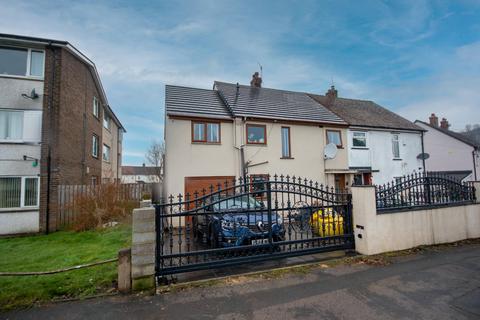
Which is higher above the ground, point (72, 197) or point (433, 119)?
point (433, 119)

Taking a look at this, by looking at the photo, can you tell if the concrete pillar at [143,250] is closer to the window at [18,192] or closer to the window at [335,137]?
the window at [18,192]

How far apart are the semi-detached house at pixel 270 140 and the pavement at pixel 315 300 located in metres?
6.12

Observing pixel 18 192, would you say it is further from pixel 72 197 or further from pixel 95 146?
pixel 95 146

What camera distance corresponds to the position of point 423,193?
6758 millimetres

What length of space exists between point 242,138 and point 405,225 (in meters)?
8.31

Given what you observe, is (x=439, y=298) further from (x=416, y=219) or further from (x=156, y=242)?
(x=156, y=242)

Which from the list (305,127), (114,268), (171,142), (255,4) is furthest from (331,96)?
(114,268)

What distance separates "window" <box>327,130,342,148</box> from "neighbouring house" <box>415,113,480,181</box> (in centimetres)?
1200

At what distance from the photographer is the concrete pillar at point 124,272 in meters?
4.10

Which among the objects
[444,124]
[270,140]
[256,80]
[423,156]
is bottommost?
[423,156]

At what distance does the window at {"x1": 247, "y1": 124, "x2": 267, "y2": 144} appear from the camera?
42.4ft

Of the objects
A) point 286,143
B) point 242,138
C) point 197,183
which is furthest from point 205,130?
point 286,143

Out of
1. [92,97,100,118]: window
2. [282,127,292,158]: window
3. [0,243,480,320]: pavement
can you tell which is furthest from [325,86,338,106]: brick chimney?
[92,97,100,118]: window

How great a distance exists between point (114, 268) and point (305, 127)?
12.3 meters
